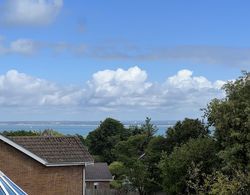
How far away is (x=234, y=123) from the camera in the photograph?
28891mm

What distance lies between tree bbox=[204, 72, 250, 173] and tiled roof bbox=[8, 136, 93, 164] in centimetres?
740

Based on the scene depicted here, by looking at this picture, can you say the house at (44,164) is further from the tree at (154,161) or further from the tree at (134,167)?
the tree at (154,161)

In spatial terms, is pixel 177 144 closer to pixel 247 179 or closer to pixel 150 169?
pixel 150 169

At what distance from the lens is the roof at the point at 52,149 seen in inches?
1125

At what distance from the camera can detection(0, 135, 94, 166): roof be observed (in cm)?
2857

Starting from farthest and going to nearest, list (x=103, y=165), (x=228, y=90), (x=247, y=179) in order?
(x=103, y=165)
(x=228, y=90)
(x=247, y=179)

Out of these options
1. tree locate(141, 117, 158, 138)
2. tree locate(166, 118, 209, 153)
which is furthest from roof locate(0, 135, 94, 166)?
tree locate(141, 117, 158, 138)

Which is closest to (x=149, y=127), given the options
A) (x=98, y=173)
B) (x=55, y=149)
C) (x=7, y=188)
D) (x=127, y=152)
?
(x=98, y=173)

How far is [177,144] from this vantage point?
133ft

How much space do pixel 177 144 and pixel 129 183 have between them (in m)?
6.39

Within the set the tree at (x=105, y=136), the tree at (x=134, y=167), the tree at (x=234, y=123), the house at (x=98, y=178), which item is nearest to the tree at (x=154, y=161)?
the tree at (x=134, y=167)

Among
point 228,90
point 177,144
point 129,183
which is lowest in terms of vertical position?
point 129,183

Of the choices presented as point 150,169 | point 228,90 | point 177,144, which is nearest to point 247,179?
point 228,90

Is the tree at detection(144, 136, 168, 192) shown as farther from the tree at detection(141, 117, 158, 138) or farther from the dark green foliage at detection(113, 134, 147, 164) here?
the tree at detection(141, 117, 158, 138)
